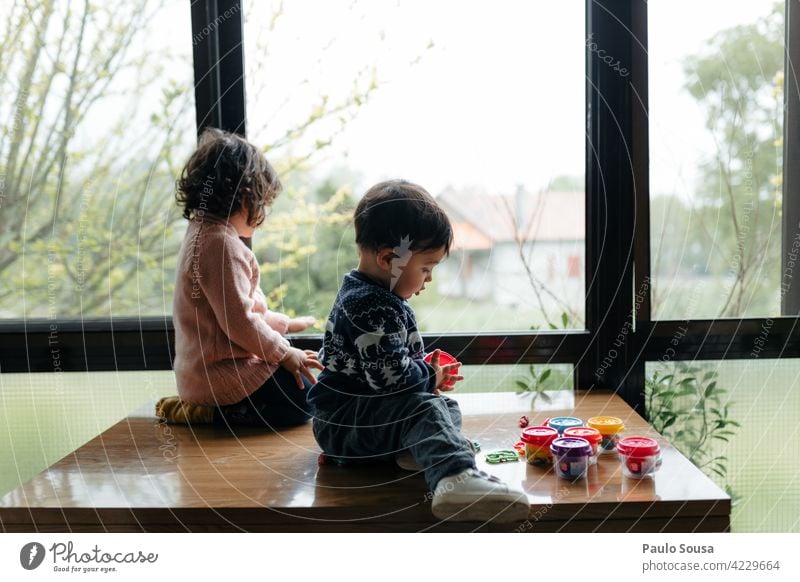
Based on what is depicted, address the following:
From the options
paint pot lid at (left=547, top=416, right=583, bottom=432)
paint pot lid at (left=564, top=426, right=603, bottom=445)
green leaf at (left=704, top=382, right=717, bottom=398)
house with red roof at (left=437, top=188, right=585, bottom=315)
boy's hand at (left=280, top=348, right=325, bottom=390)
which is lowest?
green leaf at (left=704, top=382, right=717, bottom=398)

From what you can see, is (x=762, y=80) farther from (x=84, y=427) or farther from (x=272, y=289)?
(x=84, y=427)

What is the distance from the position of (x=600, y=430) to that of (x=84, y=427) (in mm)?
1296

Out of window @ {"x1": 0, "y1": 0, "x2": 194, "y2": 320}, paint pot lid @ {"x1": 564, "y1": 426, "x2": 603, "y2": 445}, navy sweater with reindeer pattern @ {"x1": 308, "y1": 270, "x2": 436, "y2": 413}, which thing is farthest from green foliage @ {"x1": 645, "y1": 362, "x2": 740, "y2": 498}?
window @ {"x1": 0, "y1": 0, "x2": 194, "y2": 320}

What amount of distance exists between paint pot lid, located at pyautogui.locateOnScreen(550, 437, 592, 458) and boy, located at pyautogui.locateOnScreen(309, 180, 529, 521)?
181 mm

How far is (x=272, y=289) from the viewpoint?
2.06 meters

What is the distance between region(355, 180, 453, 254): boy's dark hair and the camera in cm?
154

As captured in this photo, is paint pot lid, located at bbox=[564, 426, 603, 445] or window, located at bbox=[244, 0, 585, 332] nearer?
paint pot lid, located at bbox=[564, 426, 603, 445]

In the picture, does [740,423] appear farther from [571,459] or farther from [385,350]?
[385,350]

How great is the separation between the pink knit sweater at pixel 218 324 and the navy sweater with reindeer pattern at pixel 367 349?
0.64 ft

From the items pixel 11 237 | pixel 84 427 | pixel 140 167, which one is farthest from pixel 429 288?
pixel 11 237

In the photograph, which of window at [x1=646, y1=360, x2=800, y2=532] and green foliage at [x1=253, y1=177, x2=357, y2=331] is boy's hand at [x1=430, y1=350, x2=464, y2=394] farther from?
window at [x1=646, y1=360, x2=800, y2=532]

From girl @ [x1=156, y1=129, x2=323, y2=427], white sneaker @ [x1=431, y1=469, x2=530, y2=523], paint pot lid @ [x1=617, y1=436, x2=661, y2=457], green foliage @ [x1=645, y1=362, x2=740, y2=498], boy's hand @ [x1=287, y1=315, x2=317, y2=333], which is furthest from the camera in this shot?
green foliage @ [x1=645, y1=362, x2=740, y2=498]

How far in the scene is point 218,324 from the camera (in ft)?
5.67

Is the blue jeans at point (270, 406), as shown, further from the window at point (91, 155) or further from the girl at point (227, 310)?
the window at point (91, 155)
